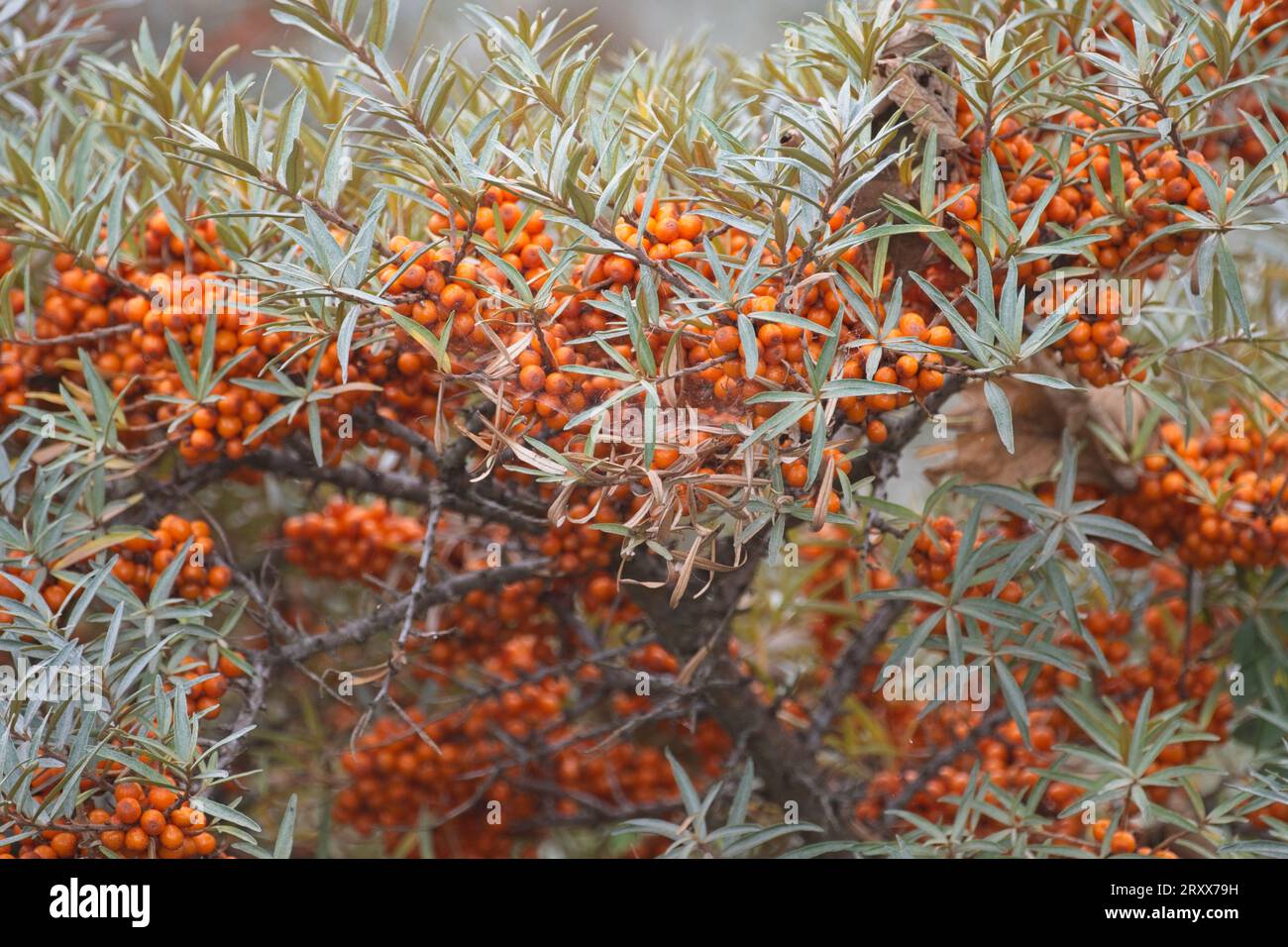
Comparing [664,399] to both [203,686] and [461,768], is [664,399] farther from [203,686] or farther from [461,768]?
[461,768]

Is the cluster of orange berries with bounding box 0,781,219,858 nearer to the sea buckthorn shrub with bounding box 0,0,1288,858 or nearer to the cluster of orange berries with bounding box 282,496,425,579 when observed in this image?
the sea buckthorn shrub with bounding box 0,0,1288,858

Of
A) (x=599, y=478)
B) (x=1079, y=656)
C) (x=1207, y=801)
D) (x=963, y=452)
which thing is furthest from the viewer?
(x=1207, y=801)

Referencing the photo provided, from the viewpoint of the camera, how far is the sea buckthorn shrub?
80 centimetres

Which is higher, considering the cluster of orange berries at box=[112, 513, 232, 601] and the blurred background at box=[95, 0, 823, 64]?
the blurred background at box=[95, 0, 823, 64]

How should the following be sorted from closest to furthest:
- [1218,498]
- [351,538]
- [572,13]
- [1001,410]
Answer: [1001,410] → [1218,498] → [351,538] → [572,13]

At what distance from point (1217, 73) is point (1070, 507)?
0.37 meters

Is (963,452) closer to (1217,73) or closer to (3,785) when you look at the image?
(1217,73)

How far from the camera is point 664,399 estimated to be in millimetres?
810

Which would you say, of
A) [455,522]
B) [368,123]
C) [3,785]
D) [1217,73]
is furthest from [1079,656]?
[368,123]

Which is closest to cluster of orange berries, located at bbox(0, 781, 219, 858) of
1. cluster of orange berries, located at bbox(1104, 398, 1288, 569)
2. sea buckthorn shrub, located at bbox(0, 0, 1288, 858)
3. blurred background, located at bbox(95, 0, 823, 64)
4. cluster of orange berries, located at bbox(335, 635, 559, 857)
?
sea buckthorn shrub, located at bbox(0, 0, 1288, 858)

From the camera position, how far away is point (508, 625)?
4.04ft

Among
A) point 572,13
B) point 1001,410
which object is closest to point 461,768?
point 1001,410

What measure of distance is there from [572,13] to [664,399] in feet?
8.23

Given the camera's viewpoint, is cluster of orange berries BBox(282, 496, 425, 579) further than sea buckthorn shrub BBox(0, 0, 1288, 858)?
Yes
